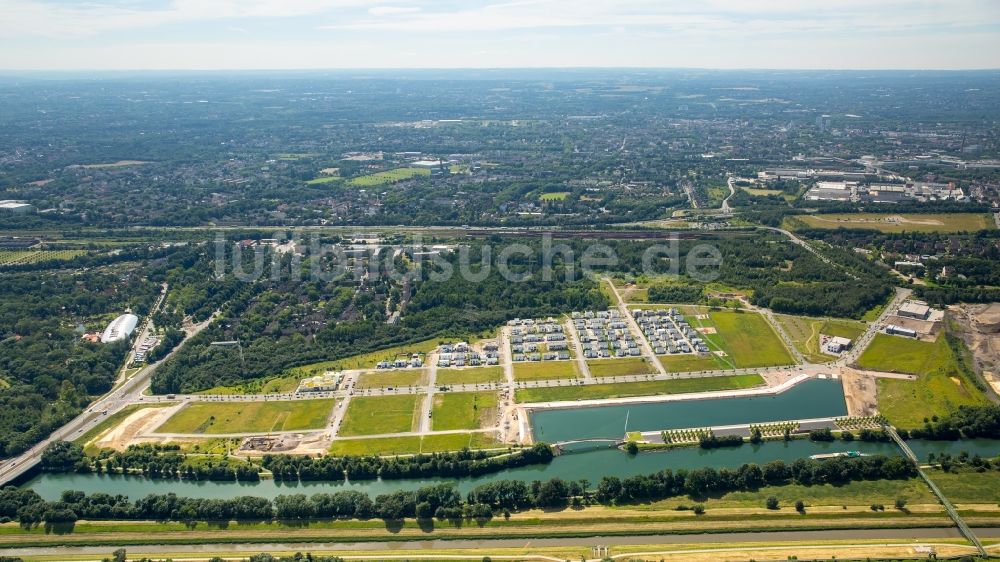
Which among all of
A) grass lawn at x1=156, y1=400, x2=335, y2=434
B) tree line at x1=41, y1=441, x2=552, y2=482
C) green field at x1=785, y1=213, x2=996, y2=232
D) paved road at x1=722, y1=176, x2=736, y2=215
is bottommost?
tree line at x1=41, y1=441, x2=552, y2=482

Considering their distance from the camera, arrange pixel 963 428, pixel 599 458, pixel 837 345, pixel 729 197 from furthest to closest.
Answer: pixel 729 197 → pixel 837 345 → pixel 963 428 → pixel 599 458

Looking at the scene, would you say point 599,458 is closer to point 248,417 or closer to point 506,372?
point 506,372

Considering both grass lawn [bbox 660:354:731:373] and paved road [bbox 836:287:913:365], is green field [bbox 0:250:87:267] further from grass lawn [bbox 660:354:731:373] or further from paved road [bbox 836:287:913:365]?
paved road [bbox 836:287:913:365]

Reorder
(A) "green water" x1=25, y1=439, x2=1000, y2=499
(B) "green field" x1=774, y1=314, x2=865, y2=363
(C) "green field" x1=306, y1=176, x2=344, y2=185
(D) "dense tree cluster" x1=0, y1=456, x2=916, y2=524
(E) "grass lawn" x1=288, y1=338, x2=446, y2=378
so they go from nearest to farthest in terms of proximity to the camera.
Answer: (D) "dense tree cluster" x1=0, y1=456, x2=916, y2=524 → (A) "green water" x1=25, y1=439, x2=1000, y2=499 → (E) "grass lawn" x1=288, y1=338, x2=446, y2=378 → (B) "green field" x1=774, y1=314, x2=865, y2=363 → (C) "green field" x1=306, y1=176, x2=344, y2=185

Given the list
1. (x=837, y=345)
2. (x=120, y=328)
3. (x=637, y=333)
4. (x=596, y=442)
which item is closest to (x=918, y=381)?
(x=837, y=345)

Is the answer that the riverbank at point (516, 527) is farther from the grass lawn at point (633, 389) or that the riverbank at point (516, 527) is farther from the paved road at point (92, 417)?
the grass lawn at point (633, 389)

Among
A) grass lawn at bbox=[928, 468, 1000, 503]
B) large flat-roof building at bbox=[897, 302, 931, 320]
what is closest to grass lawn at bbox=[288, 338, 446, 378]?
grass lawn at bbox=[928, 468, 1000, 503]
